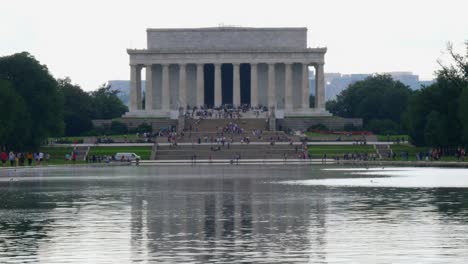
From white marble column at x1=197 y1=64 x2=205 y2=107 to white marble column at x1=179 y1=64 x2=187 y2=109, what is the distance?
6.79 feet

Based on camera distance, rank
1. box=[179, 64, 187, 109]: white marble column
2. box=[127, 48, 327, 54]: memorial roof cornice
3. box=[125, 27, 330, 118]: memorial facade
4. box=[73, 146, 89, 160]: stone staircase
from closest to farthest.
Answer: box=[73, 146, 89, 160]: stone staircase → box=[127, 48, 327, 54]: memorial roof cornice → box=[125, 27, 330, 118]: memorial facade → box=[179, 64, 187, 109]: white marble column

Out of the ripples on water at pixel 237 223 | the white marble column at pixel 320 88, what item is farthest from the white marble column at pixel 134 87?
the ripples on water at pixel 237 223

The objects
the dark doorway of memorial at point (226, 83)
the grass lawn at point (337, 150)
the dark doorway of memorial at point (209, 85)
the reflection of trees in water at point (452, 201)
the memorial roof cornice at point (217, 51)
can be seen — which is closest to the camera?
the reflection of trees in water at point (452, 201)

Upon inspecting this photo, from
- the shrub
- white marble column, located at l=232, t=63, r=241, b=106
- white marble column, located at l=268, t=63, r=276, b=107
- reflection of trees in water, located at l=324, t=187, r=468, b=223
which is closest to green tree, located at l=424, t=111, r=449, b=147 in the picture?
the shrub

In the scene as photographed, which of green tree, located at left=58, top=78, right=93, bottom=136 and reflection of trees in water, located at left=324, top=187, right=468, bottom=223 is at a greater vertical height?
green tree, located at left=58, top=78, right=93, bottom=136

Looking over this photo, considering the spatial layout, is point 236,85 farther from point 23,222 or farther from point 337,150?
point 23,222

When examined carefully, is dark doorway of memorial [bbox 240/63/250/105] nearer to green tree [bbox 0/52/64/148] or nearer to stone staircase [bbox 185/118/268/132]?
stone staircase [bbox 185/118/268/132]

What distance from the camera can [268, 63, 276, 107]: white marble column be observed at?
544ft

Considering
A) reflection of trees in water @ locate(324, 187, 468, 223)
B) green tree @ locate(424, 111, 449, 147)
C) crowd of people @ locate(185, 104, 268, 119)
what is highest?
crowd of people @ locate(185, 104, 268, 119)

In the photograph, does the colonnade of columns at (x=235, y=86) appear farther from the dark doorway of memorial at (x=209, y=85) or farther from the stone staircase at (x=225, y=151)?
the stone staircase at (x=225, y=151)

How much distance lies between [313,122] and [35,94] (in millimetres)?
42662

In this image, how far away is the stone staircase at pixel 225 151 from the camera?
12094 cm

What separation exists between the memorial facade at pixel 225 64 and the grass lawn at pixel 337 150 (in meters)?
35.4

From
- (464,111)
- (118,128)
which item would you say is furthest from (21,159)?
(118,128)
